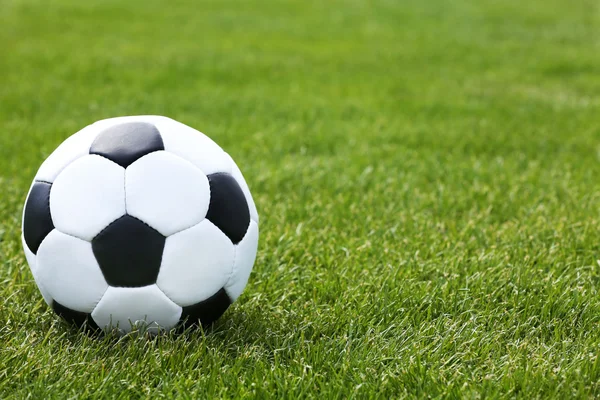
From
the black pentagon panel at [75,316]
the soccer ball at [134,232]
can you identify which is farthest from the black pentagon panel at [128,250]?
the black pentagon panel at [75,316]

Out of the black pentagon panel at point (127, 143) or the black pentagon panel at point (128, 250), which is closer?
the black pentagon panel at point (128, 250)

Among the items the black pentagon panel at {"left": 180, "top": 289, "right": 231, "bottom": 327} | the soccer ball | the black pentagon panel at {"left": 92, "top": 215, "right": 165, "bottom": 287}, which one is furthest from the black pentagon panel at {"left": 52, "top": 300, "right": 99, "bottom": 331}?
the black pentagon panel at {"left": 180, "top": 289, "right": 231, "bottom": 327}

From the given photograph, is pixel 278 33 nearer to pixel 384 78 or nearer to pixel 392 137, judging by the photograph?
pixel 384 78

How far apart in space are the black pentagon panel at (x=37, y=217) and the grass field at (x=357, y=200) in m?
0.38

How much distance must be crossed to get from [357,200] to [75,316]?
2243 mm

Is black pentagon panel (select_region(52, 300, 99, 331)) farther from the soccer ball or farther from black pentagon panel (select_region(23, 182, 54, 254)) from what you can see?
black pentagon panel (select_region(23, 182, 54, 254))

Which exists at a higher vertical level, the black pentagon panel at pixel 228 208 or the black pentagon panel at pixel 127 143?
the black pentagon panel at pixel 127 143

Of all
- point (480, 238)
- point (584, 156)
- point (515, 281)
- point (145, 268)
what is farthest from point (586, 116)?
point (145, 268)

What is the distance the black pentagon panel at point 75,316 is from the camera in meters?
2.64

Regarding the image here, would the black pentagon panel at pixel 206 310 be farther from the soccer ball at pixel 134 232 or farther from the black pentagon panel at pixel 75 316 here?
the black pentagon panel at pixel 75 316

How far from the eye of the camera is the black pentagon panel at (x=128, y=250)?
2.53m

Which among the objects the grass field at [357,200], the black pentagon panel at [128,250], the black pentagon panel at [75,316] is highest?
the black pentagon panel at [128,250]

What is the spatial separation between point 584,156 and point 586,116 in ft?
4.41

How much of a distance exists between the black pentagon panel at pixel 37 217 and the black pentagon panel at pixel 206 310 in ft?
1.99
